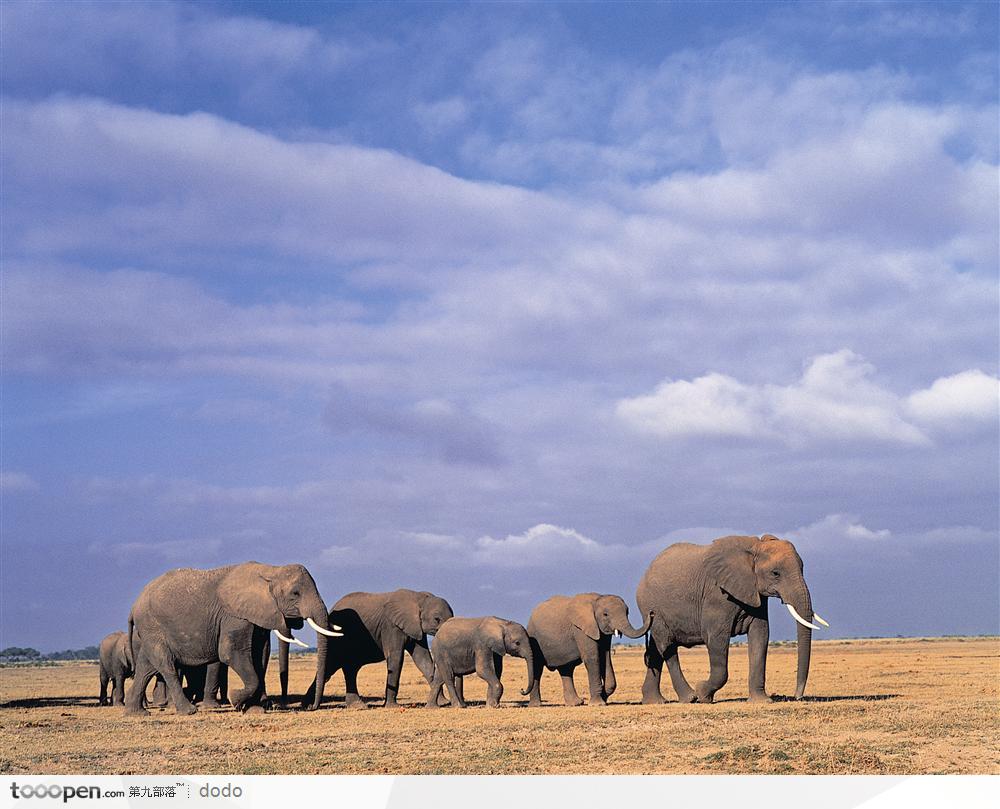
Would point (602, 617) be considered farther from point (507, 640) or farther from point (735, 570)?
point (735, 570)

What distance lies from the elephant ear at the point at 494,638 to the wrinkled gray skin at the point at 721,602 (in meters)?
3.60

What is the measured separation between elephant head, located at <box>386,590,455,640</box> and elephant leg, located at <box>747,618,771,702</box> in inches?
321

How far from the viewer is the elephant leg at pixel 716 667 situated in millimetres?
28547

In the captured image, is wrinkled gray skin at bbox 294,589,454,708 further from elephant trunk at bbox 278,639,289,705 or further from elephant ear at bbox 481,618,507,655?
elephant ear at bbox 481,618,507,655

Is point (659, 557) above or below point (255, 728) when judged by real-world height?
above

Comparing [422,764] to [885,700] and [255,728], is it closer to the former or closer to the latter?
[255,728]

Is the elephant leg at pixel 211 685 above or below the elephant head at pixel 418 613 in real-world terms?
below

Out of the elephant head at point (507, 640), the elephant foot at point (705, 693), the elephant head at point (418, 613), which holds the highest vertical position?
the elephant head at point (418, 613)

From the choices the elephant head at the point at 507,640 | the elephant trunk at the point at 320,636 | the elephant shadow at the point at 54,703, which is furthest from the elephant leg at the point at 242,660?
the elephant shadow at the point at 54,703

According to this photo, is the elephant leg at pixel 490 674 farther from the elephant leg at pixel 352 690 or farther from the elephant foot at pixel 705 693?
the elephant foot at pixel 705 693

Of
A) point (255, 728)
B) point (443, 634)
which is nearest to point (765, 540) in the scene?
point (443, 634)

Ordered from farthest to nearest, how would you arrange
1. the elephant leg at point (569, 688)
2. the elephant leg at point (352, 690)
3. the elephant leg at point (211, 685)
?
1. the elephant leg at point (211, 685)
2. the elephant leg at point (352, 690)
3. the elephant leg at point (569, 688)

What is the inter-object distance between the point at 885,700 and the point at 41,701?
89.0 ft
